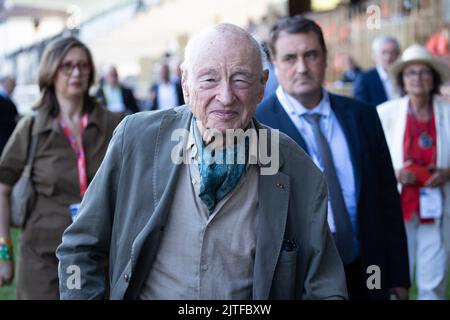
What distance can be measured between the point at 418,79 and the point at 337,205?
2.90 meters

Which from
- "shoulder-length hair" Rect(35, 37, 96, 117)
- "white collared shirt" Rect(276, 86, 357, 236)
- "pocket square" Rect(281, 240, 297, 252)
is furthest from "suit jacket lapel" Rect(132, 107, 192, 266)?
"shoulder-length hair" Rect(35, 37, 96, 117)

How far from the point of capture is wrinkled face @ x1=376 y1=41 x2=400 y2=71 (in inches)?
349

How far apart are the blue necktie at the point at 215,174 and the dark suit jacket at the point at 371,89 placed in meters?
5.87

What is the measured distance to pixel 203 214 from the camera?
103 inches

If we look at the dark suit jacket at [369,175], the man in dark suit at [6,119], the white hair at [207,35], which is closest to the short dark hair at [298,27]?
the dark suit jacket at [369,175]

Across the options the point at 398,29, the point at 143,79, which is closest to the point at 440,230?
the point at 398,29

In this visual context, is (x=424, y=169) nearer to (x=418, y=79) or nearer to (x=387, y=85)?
(x=418, y=79)

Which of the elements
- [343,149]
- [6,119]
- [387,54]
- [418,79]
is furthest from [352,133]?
[6,119]

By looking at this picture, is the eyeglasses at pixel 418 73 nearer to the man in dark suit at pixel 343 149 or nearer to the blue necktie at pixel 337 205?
the man in dark suit at pixel 343 149

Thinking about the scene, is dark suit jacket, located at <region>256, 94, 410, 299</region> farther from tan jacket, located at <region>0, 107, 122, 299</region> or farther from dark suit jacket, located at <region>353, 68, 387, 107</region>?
dark suit jacket, located at <region>353, 68, 387, 107</region>

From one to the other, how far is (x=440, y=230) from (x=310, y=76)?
2720 millimetres

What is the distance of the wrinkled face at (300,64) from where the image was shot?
4168 mm

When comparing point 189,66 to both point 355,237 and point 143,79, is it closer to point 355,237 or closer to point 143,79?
point 355,237

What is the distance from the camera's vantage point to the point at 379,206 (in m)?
4.12
